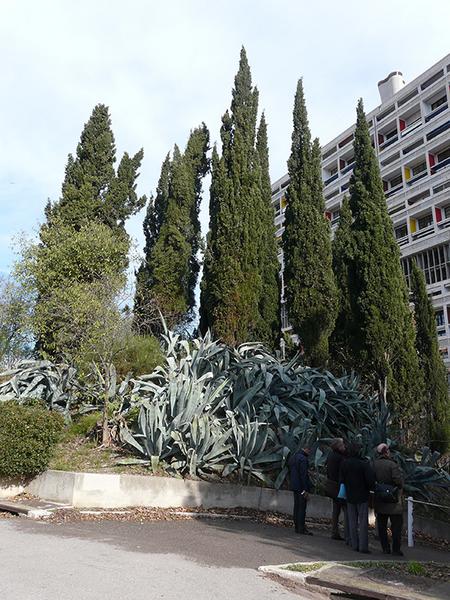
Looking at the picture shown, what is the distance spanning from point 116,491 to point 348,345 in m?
12.0

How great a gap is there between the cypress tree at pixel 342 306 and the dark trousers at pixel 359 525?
36.1 ft

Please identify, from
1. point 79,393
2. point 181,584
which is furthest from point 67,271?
point 181,584

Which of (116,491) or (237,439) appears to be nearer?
(116,491)

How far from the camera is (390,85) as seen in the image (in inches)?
1698

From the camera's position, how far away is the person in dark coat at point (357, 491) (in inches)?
301

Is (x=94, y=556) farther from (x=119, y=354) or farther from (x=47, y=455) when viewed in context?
(x=119, y=354)

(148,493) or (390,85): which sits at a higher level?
(390,85)

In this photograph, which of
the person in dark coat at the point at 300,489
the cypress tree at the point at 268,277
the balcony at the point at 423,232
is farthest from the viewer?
the balcony at the point at 423,232

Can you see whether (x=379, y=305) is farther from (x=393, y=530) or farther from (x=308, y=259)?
(x=393, y=530)

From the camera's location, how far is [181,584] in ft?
16.4

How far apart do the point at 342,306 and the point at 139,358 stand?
10108 mm

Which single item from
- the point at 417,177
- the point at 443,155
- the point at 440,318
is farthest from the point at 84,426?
the point at 443,155

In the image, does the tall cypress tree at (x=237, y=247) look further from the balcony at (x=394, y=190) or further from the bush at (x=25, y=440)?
the balcony at (x=394, y=190)

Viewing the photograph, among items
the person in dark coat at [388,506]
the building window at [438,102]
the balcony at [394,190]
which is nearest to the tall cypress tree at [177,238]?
the person in dark coat at [388,506]
